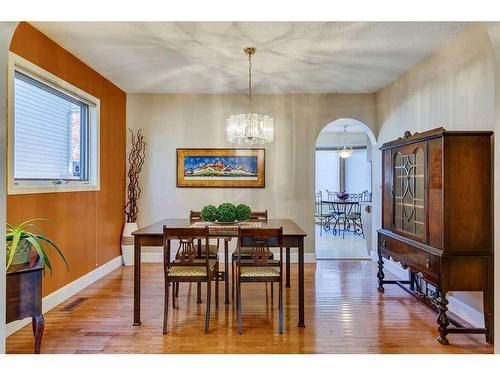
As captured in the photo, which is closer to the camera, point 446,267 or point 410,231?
point 446,267

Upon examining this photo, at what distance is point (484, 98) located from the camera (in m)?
2.86

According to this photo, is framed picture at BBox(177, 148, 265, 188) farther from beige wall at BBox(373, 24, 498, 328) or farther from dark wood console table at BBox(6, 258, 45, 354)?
dark wood console table at BBox(6, 258, 45, 354)

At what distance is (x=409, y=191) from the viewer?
3295mm

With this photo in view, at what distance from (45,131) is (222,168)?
2.55m

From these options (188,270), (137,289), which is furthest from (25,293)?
(188,270)

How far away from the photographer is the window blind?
3059mm

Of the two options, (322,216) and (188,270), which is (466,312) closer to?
(188,270)

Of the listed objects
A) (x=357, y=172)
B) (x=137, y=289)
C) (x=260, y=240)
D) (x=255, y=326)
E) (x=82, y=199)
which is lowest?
(x=255, y=326)

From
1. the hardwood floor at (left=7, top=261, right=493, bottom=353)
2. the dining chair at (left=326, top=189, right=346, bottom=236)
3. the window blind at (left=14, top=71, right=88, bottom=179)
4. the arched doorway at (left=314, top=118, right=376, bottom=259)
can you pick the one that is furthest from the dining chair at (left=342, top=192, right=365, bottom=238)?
the window blind at (left=14, top=71, right=88, bottom=179)

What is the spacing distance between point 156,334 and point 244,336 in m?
0.71

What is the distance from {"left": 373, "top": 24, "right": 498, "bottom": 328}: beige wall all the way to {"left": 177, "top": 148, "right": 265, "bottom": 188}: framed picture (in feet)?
6.83

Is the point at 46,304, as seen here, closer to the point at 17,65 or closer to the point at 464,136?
the point at 17,65
